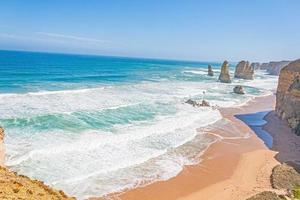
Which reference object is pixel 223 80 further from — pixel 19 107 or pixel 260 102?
pixel 19 107

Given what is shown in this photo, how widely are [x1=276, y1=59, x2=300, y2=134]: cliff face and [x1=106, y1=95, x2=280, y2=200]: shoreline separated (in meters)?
6.57

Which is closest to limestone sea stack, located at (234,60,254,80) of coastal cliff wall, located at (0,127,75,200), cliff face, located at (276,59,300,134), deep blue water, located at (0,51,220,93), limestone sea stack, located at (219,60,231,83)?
deep blue water, located at (0,51,220,93)

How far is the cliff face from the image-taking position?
104 feet

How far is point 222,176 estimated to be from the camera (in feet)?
64.3

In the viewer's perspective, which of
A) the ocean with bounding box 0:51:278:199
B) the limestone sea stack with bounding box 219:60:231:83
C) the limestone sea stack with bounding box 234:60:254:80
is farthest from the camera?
the limestone sea stack with bounding box 234:60:254:80

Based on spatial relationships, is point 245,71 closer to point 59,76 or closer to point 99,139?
point 59,76

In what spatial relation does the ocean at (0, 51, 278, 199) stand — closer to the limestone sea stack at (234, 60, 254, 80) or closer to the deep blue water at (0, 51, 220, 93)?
the deep blue water at (0, 51, 220, 93)

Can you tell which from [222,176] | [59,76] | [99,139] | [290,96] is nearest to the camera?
[222,176]

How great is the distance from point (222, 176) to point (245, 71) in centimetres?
8152

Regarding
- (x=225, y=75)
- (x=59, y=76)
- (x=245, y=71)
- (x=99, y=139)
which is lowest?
(x=59, y=76)

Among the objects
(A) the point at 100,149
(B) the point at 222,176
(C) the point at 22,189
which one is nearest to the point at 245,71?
(A) the point at 100,149

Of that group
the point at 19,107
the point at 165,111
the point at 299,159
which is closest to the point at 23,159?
the point at 19,107

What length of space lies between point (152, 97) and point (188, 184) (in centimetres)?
2830

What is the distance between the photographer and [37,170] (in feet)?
59.4
